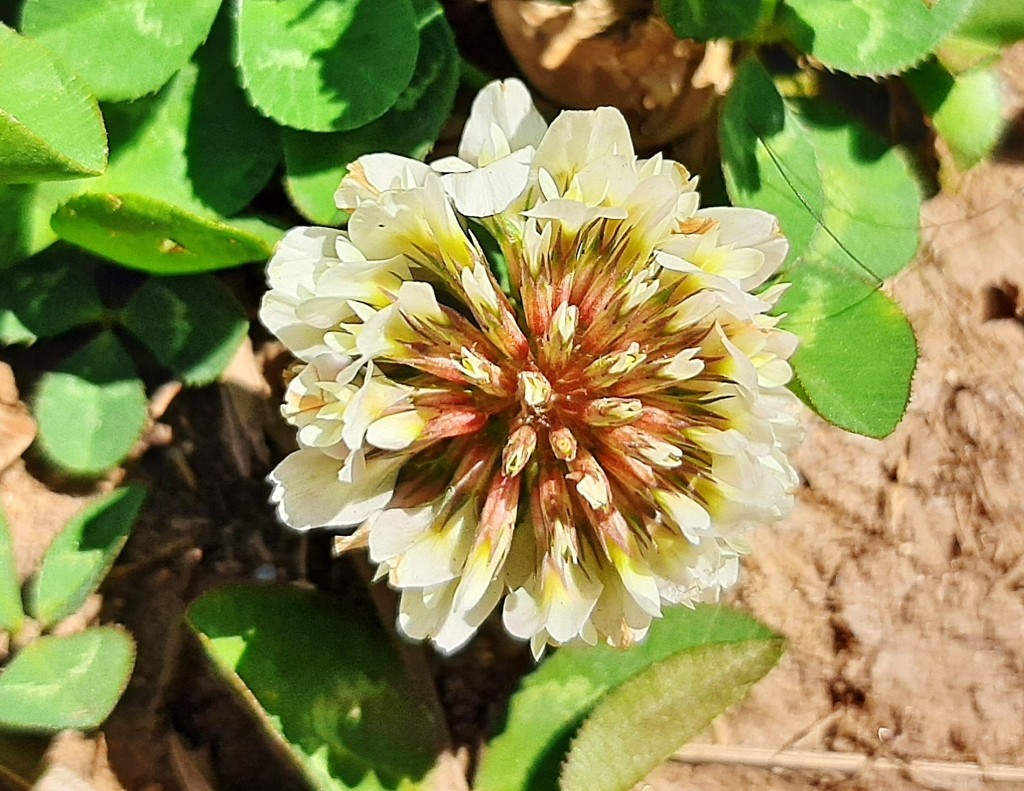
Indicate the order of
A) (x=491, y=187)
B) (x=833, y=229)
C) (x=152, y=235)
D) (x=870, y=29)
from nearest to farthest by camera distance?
(x=491, y=187)
(x=152, y=235)
(x=870, y=29)
(x=833, y=229)

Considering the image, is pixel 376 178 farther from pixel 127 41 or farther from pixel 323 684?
pixel 323 684

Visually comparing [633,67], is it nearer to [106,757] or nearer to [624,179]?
[624,179]

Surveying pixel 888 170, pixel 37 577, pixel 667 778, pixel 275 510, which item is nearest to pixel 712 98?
pixel 888 170

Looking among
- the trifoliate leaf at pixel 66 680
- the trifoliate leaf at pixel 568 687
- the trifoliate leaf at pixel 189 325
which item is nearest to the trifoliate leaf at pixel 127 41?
the trifoliate leaf at pixel 189 325

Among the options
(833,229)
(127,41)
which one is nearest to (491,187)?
(127,41)

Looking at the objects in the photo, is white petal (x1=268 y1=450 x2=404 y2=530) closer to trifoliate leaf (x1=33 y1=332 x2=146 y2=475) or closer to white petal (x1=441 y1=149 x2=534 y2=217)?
white petal (x1=441 y1=149 x2=534 y2=217)

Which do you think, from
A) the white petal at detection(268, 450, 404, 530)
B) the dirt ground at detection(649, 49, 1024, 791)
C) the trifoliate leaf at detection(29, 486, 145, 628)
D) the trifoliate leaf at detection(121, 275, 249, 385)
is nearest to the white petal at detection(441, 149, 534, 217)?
the white petal at detection(268, 450, 404, 530)

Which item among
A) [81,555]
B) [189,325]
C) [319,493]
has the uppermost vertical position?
[319,493]
